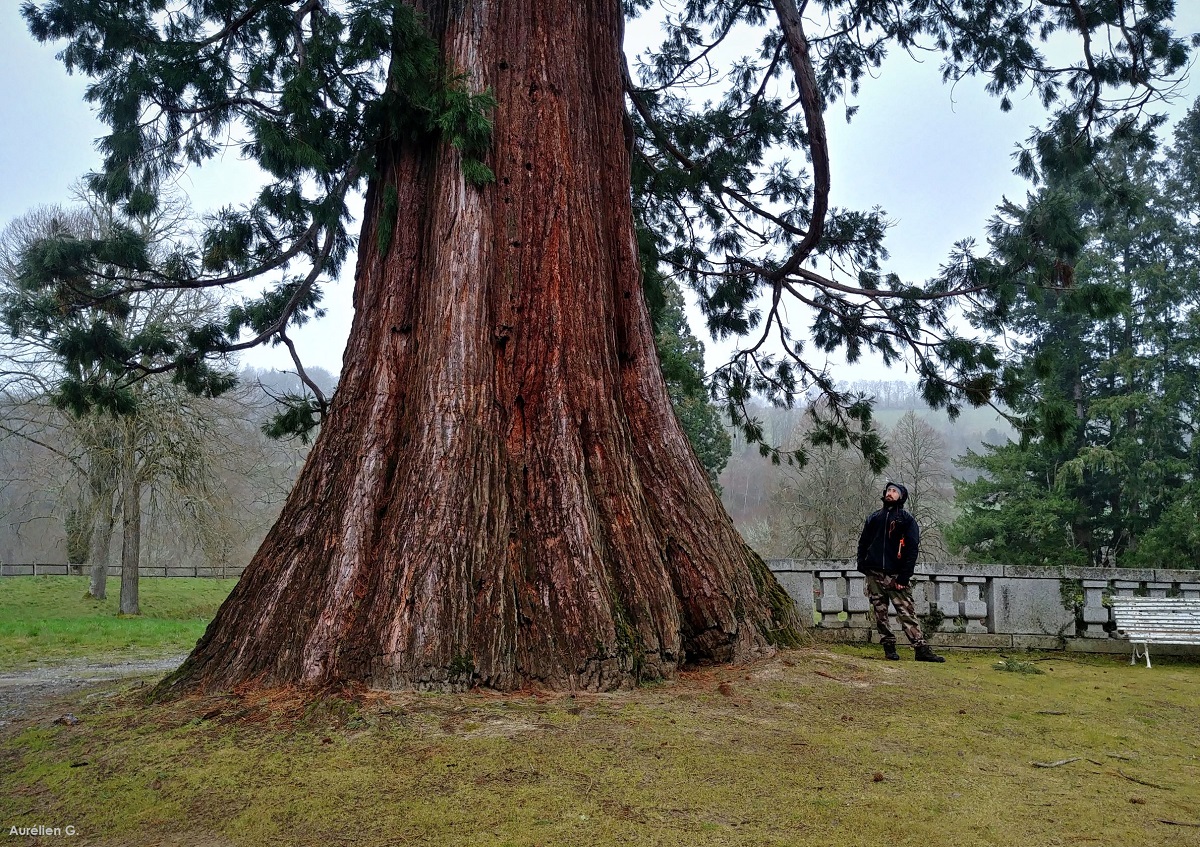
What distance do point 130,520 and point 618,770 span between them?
19.6 m

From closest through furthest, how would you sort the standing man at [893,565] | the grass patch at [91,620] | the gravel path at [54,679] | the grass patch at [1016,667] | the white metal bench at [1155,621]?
the gravel path at [54,679] → the grass patch at [1016,667] → the standing man at [893,565] → the white metal bench at [1155,621] → the grass patch at [91,620]

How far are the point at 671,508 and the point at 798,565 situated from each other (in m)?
3.38

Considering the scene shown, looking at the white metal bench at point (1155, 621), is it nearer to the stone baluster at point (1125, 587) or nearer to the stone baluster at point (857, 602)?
the stone baluster at point (1125, 587)

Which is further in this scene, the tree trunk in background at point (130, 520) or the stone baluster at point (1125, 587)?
the tree trunk in background at point (130, 520)

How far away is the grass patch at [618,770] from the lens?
9.92 ft

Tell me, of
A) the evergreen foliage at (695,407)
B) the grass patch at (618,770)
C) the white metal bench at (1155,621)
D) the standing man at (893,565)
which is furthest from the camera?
the evergreen foliage at (695,407)

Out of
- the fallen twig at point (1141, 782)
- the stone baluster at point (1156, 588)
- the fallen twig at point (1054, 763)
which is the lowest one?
the fallen twig at point (1141, 782)

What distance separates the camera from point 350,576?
503cm

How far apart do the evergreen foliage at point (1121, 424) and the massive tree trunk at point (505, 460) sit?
68.0 ft

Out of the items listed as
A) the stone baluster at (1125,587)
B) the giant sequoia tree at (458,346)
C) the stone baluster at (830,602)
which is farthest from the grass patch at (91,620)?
the stone baluster at (1125,587)

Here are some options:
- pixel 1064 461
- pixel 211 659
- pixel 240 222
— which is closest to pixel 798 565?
pixel 211 659

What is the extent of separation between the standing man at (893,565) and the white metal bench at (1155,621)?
2.49m

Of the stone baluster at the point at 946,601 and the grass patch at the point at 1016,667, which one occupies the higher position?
the stone baluster at the point at 946,601

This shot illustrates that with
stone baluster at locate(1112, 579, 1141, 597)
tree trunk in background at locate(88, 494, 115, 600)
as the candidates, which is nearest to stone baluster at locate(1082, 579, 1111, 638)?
stone baluster at locate(1112, 579, 1141, 597)
